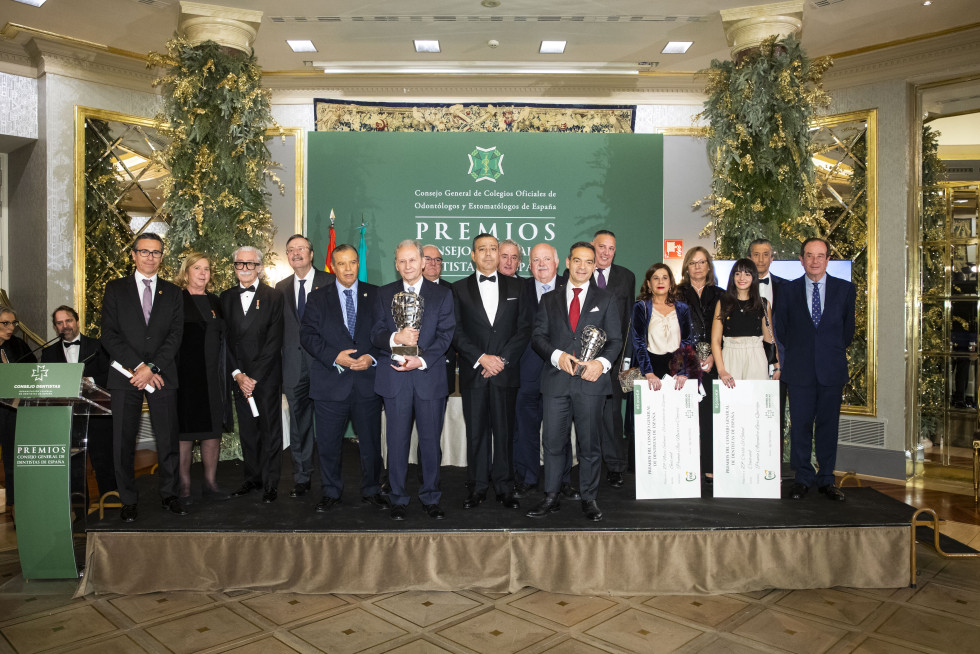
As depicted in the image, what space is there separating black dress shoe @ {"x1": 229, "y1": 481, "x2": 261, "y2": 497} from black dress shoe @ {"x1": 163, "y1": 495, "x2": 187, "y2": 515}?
1.24 feet

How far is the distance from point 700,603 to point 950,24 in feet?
17.8

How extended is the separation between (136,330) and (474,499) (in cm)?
205

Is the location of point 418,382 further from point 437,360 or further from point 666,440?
point 666,440

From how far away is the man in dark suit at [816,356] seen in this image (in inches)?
168

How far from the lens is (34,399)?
12.3 feet

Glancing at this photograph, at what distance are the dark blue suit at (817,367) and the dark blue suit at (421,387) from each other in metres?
2.11

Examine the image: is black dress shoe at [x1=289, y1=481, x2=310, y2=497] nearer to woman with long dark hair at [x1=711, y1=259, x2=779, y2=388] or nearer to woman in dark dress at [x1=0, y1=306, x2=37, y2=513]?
woman in dark dress at [x1=0, y1=306, x2=37, y2=513]

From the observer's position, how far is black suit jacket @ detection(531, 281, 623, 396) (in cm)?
379

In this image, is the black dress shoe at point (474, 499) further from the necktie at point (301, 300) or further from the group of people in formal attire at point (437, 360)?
the necktie at point (301, 300)

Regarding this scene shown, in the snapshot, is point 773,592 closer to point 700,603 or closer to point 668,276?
point 700,603

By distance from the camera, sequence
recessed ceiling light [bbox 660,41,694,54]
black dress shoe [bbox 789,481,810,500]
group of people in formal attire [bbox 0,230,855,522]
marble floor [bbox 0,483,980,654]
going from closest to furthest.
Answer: marble floor [bbox 0,483,980,654], group of people in formal attire [bbox 0,230,855,522], black dress shoe [bbox 789,481,810,500], recessed ceiling light [bbox 660,41,694,54]

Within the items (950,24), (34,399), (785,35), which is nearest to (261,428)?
(34,399)

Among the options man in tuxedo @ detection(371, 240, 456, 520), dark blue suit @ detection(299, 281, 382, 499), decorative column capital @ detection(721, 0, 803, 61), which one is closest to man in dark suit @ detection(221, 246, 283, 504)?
dark blue suit @ detection(299, 281, 382, 499)

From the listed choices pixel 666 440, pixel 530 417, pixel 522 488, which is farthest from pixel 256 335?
pixel 666 440
